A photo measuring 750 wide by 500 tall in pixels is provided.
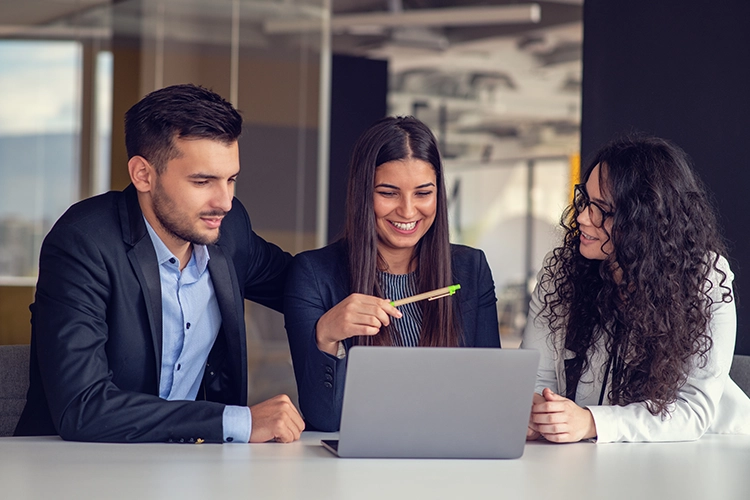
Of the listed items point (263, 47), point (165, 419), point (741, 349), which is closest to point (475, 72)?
point (263, 47)

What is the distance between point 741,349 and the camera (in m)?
2.75

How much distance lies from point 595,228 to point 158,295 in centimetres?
119

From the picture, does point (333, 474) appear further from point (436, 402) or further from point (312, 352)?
point (312, 352)

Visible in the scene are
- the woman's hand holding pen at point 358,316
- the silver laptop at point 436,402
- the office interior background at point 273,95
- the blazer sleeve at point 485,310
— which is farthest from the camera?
the office interior background at point 273,95

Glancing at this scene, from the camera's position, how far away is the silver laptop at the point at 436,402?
67.1 inches

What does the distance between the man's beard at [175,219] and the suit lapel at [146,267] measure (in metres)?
0.06

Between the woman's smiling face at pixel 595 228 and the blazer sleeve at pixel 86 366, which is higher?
the woman's smiling face at pixel 595 228

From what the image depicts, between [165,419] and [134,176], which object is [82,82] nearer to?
[134,176]

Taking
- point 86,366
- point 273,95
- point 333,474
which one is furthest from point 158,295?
point 273,95

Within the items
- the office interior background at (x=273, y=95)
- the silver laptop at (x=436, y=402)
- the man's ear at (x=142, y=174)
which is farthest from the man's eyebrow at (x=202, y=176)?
the office interior background at (x=273, y=95)

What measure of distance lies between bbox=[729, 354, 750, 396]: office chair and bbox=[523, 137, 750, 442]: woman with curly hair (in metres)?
0.22

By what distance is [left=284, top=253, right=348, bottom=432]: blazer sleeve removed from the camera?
92.3 inches

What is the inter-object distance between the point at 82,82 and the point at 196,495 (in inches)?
169

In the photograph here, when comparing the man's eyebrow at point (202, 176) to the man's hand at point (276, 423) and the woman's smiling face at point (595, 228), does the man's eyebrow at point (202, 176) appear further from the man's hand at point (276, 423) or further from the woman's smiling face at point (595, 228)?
the woman's smiling face at point (595, 228)
